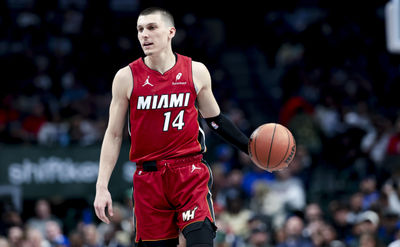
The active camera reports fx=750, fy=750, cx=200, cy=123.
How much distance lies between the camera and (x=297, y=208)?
11914 millimetres

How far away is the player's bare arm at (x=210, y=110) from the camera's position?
5859mm

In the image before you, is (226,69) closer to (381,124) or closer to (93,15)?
(93,15)

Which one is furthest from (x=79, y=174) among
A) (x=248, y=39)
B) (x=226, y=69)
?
(x=248, y=39)

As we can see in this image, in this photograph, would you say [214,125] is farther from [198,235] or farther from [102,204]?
[102,204]

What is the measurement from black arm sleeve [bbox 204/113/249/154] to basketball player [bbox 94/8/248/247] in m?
0.30

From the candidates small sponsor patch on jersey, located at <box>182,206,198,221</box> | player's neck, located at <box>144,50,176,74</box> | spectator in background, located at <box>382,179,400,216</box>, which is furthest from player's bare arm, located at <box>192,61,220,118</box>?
spectator in background, located at <box>382,179,400,216</box>

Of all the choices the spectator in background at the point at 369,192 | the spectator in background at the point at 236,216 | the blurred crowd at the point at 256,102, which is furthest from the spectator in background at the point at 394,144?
the spectator in background at the point at 236,216

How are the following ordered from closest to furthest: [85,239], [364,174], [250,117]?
[85,239]
[364,174]
[250,117]

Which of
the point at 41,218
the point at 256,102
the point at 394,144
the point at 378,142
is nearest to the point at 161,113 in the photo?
the point at 41,218

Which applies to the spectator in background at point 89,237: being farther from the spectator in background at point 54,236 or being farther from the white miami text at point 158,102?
the white miami text at point 158,102

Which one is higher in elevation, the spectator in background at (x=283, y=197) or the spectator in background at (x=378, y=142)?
the spectator in background at (x=378, y=142)

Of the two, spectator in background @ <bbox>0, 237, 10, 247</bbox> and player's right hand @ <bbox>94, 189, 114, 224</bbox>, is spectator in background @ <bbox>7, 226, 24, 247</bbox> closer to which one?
spectator in background @ <bbox>0, 237, 10, 247</bbox>

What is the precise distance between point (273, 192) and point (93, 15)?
7.16 m

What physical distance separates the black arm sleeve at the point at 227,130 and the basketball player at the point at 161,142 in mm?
299
